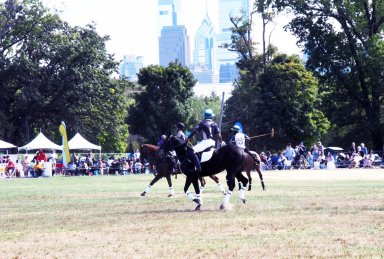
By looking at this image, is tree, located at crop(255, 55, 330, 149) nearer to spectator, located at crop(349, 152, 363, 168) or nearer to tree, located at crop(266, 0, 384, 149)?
tree, located at crop(266, 0, 384, 149)

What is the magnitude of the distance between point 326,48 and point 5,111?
2943cm

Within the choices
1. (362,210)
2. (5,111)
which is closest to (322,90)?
(5,111)

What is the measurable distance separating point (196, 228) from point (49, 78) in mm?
60743

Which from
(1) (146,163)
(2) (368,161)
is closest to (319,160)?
(2) (368,161)

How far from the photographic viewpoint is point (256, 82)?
81.2 metres

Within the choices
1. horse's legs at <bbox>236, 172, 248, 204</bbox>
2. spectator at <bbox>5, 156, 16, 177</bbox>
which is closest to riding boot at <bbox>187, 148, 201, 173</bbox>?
horse's legs at <bbox>236, 172, 248, 204</bbox>

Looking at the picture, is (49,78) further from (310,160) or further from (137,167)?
(310,160)

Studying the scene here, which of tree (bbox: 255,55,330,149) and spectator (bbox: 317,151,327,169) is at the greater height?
tree (bbox: 255,55,330,149)

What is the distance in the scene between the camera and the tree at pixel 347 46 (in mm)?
64312

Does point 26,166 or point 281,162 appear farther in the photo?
point 281,162

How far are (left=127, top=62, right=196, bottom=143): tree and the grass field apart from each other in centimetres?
6677

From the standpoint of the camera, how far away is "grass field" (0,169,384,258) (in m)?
11.7

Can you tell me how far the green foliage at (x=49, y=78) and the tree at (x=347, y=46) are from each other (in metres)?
18.8

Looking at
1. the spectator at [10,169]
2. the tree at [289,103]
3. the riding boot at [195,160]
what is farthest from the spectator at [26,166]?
the riding boot at [195,160]
